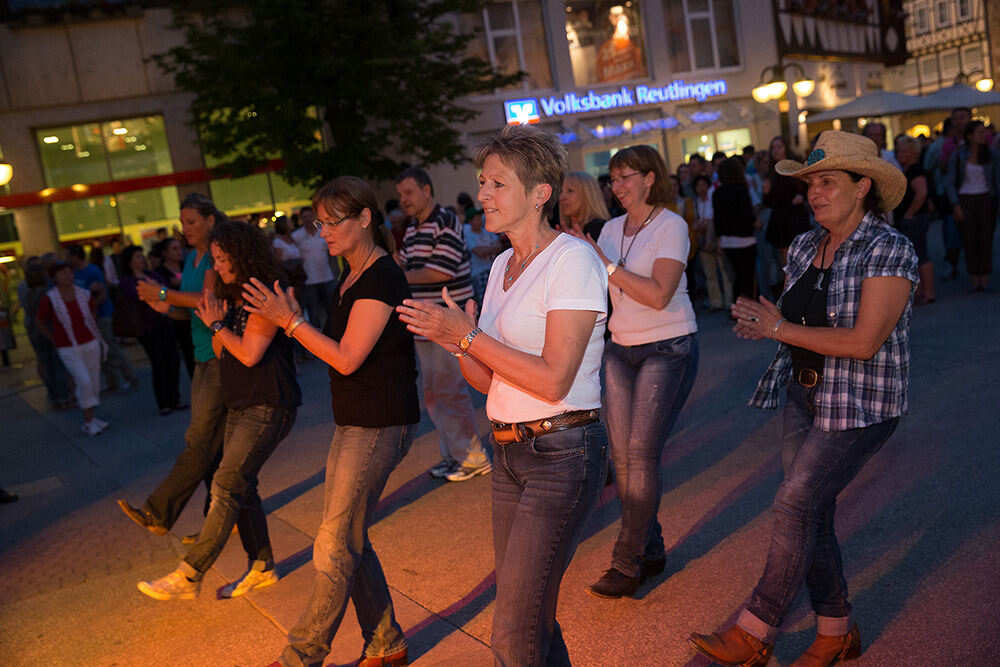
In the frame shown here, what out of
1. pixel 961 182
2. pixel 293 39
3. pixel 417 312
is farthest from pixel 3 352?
pixel 417 312

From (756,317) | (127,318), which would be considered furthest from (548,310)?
(127,318)

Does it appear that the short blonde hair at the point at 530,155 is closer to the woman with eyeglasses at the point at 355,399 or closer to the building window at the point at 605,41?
the woman with eyeglasses at the point at 355,399

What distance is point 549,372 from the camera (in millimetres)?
2592

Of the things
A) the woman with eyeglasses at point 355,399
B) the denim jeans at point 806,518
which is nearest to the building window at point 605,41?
the woman with eyeglasses at point 355,399

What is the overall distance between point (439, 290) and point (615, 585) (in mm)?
2845

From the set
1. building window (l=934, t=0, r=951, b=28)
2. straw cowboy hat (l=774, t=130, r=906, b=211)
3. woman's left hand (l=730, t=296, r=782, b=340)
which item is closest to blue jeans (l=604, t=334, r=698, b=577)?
woman's left hand (l=730, t=296, r=782, b=340)

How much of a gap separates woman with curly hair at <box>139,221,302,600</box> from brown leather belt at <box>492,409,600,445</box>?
194 centimetres

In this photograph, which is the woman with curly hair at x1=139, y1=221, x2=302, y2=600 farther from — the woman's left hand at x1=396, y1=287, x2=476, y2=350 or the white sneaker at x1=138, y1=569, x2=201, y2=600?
the woman's left hand at x1=396, y1=287, x2=476, y2=350

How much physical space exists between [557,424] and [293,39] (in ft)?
63.2

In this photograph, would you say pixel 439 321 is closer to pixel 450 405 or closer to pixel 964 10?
pixel 450 405

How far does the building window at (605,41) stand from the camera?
94.3ft

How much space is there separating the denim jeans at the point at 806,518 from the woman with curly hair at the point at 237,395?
2.42m

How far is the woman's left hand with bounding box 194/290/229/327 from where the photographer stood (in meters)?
4.49

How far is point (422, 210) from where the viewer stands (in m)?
6.41
